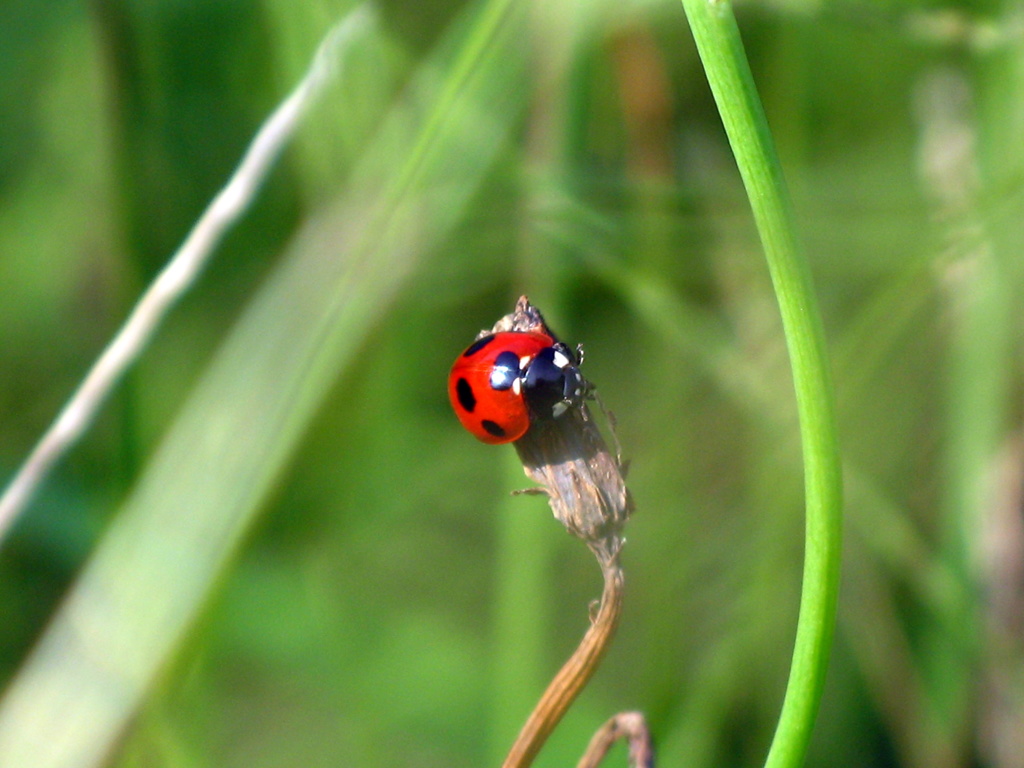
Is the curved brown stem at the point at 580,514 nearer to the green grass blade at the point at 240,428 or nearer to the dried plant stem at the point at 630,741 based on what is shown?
the dried plant stem at the point at 630,741

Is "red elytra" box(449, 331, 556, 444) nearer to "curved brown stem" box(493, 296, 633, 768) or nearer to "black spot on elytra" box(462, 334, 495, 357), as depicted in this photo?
"black spot on elytra" box(462, 334, 495, 357)

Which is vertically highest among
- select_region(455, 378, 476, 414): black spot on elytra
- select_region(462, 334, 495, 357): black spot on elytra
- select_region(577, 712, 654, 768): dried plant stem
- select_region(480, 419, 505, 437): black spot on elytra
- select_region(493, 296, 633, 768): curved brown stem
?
select_region(462, 334, 495, 357): black spot on elytra

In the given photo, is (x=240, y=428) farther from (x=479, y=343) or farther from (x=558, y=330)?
(x=558, y=330)

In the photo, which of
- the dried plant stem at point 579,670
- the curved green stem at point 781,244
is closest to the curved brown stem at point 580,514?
the dried plant stem at point 579,670

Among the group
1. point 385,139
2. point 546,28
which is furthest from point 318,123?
point 546,28

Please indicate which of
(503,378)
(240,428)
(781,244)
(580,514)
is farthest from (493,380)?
(781,244)

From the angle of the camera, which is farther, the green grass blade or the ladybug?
the ladybug

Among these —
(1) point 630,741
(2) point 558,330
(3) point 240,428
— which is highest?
(2) point 558,330

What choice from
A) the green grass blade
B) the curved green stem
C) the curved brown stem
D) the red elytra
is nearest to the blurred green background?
the green grass blade
